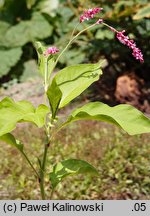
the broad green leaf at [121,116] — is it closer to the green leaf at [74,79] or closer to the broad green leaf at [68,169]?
the green leaf at [74,79]

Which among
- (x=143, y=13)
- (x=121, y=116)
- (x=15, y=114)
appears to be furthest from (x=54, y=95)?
(x=143, y=13)

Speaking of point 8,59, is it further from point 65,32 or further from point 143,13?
point 143,13

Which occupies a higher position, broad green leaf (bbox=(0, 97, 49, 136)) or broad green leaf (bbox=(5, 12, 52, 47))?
broad green leaf (bbox=(0, 97, 49, 136))

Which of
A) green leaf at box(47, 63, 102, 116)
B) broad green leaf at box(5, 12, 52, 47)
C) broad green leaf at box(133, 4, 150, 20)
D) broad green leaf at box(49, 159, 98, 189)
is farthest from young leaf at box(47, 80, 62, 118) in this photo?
broad green leaf at box(5, 12, 52, 47)

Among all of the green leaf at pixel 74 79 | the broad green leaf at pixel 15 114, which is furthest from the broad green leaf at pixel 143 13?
the broad green leaf at pixel 15 114

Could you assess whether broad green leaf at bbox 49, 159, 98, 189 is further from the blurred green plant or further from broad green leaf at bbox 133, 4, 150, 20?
the blurred green plant
